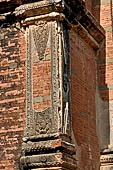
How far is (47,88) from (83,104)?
1.45 meters

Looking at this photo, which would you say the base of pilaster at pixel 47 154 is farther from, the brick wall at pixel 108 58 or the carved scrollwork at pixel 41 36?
the brick wall at pixel 108 58

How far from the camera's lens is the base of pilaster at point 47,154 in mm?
6703

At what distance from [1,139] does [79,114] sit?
166 cm

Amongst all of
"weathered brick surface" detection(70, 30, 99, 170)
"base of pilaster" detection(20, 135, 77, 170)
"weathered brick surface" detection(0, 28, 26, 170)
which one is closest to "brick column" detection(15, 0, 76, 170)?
"base of pilaster" detection(20, 135, 77, 170)

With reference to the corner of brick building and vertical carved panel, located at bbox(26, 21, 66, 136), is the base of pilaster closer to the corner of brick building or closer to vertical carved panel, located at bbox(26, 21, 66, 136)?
vertical carved panel, located at bbox(26, 21, 66, 136)

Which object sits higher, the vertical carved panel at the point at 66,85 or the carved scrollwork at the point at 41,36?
the carved scrollwork at the point at 41,36

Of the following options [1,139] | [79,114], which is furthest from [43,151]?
[79,114]

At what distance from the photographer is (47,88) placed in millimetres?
7176

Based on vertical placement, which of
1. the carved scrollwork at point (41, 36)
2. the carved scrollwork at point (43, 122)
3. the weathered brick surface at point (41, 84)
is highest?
the carved scrollwork at point (41, 36)

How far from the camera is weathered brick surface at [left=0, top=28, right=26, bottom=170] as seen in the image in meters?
7.26

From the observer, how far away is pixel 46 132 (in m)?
6.95

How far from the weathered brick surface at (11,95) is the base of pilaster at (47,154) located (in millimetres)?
324

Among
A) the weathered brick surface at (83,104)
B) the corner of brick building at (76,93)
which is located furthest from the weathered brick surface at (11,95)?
the weathered brick surface at (83,104)

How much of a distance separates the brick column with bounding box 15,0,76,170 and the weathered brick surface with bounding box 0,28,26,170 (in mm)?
194
